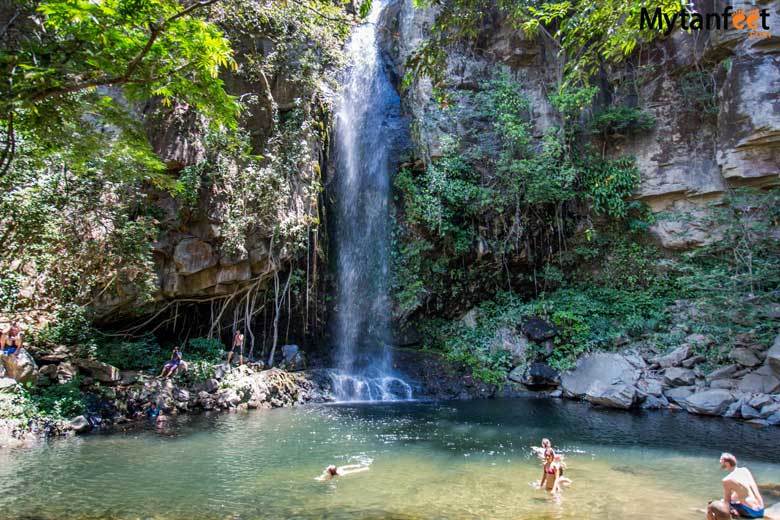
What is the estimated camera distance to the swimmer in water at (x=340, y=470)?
7344mm

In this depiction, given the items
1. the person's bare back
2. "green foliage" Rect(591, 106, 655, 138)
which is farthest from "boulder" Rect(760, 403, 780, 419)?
"green foliage" Rect(591, 106, 655, 138)

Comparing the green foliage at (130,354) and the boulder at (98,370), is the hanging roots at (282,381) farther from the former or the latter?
the boulder at (98,370)

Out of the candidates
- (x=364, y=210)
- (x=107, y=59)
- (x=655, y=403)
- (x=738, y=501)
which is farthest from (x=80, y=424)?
(x=655, y=403)

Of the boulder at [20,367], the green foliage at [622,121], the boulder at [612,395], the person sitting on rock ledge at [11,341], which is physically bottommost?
the boulder at [612,395]

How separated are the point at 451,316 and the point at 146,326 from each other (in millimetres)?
10284

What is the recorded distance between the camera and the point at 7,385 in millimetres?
9484

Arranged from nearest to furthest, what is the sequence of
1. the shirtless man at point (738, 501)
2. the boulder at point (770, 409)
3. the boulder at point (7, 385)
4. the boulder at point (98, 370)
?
the shirtless man at point (738, 501) < the boulder at point (7, 385) < the boulder at point (770, 409) < the boulder at point (98, 370)

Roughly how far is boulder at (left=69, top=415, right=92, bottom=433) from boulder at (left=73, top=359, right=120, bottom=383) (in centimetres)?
133

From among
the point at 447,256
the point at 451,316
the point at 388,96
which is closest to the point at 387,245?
the point at 447,256

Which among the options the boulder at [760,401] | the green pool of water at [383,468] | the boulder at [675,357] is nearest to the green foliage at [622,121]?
the boulder at [675,357]

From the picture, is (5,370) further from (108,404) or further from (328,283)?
(328,283)

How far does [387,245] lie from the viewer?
57.3 feet

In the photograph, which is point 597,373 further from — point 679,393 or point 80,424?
point 80,424

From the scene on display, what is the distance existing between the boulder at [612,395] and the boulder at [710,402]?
1.29 metres
